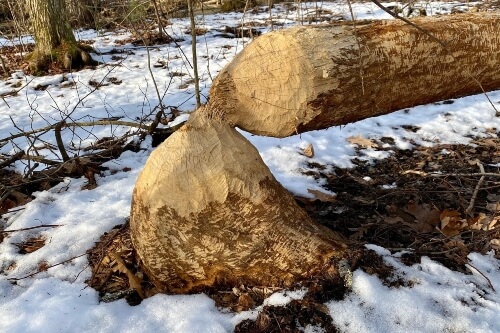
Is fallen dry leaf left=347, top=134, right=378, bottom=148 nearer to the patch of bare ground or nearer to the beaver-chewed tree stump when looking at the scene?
the patch of bare ground

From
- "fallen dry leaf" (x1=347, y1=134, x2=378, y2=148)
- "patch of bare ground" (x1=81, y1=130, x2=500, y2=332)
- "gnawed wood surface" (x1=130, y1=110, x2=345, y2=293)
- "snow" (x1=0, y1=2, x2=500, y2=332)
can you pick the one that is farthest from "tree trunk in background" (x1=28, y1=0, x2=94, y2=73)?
"gnawed wood surface" (x1=130, y1=110, x2=345, y2=293)

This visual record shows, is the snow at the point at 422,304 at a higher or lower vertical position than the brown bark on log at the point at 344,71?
lower

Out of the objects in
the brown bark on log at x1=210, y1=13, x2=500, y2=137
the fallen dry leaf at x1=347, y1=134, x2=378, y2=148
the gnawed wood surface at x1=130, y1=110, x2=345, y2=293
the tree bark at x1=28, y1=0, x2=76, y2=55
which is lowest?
the fallen dry leaf at x1=347, y1=134, x2=378, y2=148

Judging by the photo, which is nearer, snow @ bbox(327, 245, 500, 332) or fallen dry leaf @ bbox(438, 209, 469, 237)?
snow @ bbox(327, 245, 500, 332)

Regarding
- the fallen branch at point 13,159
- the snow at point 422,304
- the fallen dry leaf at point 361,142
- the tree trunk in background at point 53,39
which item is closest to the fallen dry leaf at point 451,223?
the snow at point 422,304

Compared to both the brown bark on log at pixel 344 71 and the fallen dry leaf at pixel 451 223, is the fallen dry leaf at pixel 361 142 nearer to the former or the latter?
the fallen dry leaf at pixel 451 223

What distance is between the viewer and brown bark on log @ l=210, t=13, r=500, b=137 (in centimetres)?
168

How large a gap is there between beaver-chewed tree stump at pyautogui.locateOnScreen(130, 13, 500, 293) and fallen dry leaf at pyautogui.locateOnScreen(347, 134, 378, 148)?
172 cm

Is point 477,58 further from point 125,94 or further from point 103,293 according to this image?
point 125,94

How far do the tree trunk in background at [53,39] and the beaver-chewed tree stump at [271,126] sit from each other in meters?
4.84

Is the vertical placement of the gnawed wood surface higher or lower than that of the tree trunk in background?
lower

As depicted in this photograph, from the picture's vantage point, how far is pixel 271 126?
179cm

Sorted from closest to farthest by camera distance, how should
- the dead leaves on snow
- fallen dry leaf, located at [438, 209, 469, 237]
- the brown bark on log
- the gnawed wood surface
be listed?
the brown bark on log → the gnawed wood surface → the dead leaves on snow → fallen dry leaf, located at [438, 209, 469, 237]

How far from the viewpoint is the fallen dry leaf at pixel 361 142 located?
3.74m
